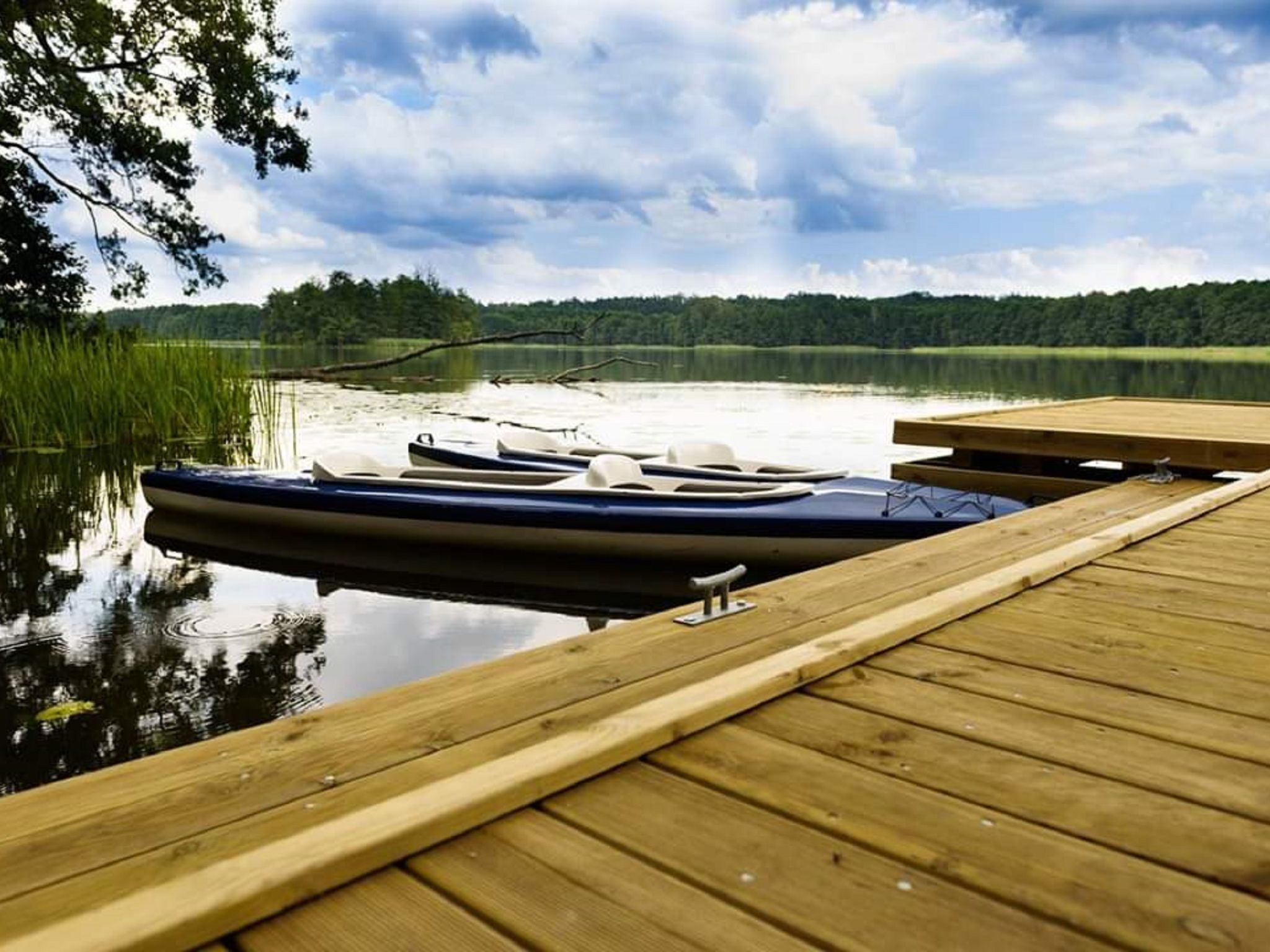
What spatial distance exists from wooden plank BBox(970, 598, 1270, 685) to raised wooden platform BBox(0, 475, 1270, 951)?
0.4 inches

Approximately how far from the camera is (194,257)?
57.3 feet

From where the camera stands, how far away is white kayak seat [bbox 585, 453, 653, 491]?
6.90m

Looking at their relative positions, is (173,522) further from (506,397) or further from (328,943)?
(506,397)

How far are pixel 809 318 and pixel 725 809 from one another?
55209mm

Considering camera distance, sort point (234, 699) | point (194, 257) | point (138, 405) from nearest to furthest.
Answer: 1. point (234, 699)
2. point (138, 405)
3. point (194, 257)

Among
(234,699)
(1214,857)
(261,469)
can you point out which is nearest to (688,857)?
(1214,857)

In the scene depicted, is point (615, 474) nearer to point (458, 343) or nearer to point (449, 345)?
point (449, 345)

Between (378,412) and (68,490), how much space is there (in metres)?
8.45

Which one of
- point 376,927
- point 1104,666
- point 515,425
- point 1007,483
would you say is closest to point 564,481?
point 515,425

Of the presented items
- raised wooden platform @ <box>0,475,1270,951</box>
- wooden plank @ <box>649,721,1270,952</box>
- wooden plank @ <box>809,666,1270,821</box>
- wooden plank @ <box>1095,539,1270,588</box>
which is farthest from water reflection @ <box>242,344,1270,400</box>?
wooden plank @ <box>649,721,1270,952</box>

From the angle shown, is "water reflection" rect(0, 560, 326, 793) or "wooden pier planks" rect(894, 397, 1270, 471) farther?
"wooden pier planks" rect(894, 397, 1270, 471)

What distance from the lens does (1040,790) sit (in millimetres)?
1467

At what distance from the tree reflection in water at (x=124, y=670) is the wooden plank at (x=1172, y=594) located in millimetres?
3079

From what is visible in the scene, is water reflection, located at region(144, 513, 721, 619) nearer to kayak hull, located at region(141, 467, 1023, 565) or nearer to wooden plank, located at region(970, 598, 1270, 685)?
kayak hull, located at region(141, 467, 1023, 565)
